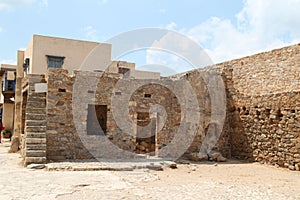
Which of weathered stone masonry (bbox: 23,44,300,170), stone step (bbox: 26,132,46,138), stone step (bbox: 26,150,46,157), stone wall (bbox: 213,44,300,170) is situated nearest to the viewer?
stone step (bbox: 26,150,46,157)

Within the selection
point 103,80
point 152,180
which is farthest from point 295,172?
point 103,80

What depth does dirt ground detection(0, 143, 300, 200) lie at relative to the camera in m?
5.70

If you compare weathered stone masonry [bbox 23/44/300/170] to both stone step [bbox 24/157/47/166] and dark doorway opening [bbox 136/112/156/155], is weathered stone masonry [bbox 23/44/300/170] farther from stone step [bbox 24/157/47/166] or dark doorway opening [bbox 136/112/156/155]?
stone step [bbox 24/157/47/166]

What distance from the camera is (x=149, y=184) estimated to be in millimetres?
6754

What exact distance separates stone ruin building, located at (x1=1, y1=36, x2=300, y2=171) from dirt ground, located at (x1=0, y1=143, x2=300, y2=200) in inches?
44.7

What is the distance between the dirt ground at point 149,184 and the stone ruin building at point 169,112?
113cm

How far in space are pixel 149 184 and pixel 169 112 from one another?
16.1ft

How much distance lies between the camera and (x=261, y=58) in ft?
39.8

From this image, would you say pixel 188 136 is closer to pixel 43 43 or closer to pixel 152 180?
pixel 152 180

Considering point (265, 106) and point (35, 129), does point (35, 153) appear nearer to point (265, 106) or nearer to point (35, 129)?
point (35, 129)

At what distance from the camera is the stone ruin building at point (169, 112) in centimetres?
943

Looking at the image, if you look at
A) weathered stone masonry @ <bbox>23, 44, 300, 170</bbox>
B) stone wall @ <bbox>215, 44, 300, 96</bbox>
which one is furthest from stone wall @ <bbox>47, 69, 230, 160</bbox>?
stone wall @ <bbox>215, 44, 300, 96</bbox>

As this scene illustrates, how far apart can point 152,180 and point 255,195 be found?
2.30m

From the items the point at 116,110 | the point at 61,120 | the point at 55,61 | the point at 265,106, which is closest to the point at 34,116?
the point at 61,120
